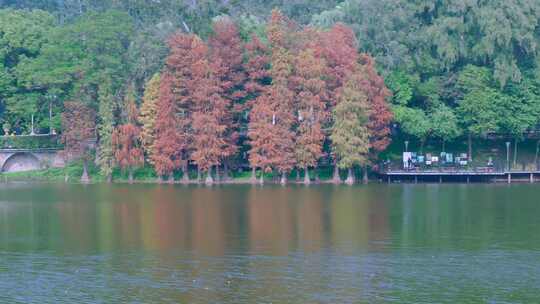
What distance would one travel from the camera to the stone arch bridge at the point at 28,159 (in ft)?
292

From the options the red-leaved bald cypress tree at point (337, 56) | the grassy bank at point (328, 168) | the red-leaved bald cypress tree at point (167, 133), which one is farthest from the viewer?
the grassy bank at point (328, 168)

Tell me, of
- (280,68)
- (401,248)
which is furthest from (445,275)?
(280,68)

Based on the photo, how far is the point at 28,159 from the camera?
295ft

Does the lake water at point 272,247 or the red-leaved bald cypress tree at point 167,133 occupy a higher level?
the red-leaved bald cypress tree at point 167,133

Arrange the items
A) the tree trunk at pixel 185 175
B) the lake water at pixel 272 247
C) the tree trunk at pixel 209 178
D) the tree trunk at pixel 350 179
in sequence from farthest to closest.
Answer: the tree trunk at pixel 185 175, the tree trunk at pixel 209 178, the tree trunk at pixel 350 179, the lake water at pixel 272 247

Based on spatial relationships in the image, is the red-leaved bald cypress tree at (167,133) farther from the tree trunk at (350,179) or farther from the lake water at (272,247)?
the tree trunk at (350,179)

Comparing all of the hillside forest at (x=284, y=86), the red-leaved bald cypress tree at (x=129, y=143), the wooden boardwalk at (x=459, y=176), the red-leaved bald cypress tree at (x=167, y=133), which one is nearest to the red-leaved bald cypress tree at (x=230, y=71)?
the hillside forest at (x=284, y=86)

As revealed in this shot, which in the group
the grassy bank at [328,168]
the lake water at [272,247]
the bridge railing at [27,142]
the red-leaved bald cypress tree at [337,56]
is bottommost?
the lake water at [272,247]

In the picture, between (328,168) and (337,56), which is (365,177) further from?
(337,56)

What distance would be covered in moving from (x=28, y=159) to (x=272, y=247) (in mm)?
47192

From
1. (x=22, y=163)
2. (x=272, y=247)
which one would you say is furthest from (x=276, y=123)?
(x=272, y=247)

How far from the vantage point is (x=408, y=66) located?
83438 millimetres

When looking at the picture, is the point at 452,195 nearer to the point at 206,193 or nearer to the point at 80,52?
the point at 206,193

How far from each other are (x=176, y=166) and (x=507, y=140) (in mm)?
25273
